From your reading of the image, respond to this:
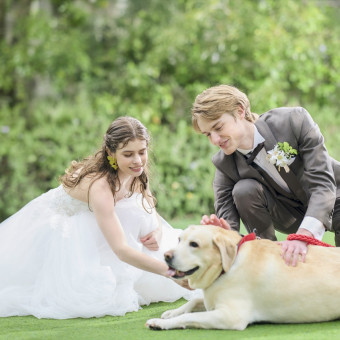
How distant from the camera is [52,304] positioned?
391 centimetres

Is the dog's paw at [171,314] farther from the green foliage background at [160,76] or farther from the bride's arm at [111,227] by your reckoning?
the green foliage background at [160,76]

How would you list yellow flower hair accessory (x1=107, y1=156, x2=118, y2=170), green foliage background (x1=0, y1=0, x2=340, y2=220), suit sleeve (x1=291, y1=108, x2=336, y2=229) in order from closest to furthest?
1. suit sleeve (x1=291, y1=108, x2=336, y2=229)
2. yellow flower hair accessory (x1=107, y1=156, x2=118, y2=170)
3. green foliage background (x1=0, y1=0, x2=340, y2=220)

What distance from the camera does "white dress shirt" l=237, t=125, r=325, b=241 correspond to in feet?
11.8

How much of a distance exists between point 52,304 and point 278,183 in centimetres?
153

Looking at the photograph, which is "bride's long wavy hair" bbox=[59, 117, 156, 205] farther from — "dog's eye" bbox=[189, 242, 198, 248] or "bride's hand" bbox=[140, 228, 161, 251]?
"dog's eye" bbox=[189, 242, 198, 248]

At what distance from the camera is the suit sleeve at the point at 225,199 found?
13.9ft

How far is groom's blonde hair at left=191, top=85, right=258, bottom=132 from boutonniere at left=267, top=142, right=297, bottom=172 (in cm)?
30

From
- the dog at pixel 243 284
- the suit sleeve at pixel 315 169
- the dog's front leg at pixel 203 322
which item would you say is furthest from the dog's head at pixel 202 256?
the suit sleeve at pixel 315 169

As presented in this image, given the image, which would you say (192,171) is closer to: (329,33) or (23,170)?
(23,170)

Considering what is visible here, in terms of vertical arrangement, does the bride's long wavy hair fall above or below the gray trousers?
above

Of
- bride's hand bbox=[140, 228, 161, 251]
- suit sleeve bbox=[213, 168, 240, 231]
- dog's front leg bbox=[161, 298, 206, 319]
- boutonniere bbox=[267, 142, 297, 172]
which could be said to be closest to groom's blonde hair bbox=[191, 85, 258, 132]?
boutonniere bbox=[267, 142, 297, 172]

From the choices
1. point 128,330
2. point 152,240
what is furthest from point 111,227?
point 128,330

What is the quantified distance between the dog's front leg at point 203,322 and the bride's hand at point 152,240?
1.06 metres

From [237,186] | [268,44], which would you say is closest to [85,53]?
[268,44]
